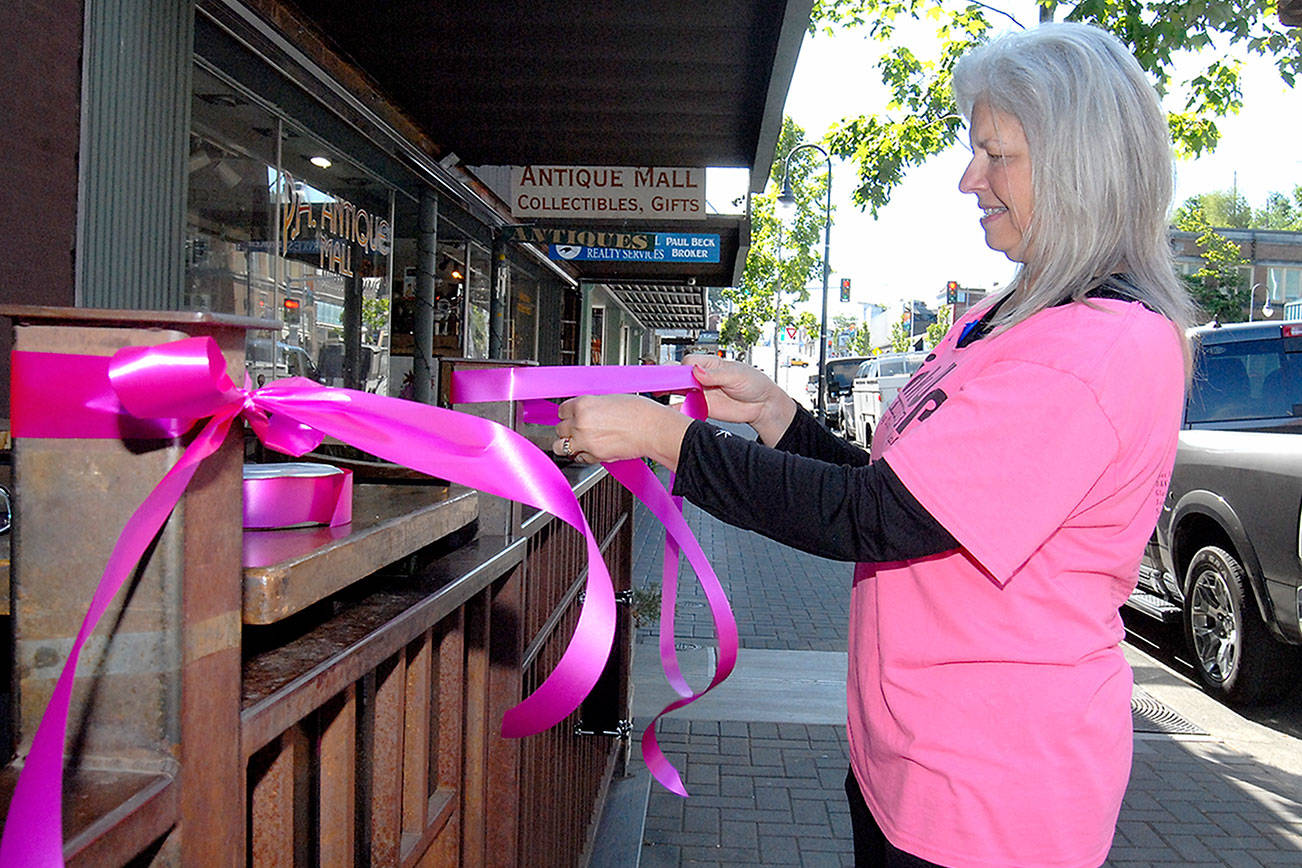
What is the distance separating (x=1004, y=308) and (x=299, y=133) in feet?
17.4

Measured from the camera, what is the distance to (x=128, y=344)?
799 mm

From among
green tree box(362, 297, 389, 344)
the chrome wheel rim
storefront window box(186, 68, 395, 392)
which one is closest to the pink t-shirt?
storefront window box(186, 68, 395, 392)

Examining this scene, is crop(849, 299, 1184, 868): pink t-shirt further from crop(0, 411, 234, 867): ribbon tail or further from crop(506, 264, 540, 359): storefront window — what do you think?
crop(506, 264, 540, 359): storefront window

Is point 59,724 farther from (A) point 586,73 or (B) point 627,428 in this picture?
(A) point 586,73

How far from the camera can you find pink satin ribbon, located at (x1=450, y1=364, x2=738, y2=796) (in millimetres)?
1727

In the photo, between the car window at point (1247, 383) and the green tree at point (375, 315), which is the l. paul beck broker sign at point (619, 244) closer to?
the green tree at point (375, 315)

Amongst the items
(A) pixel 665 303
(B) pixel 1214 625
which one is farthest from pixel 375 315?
(A) pixel 665 303

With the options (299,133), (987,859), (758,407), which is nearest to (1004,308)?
(758,407)

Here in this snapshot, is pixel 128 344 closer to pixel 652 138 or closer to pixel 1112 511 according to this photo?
pixel 1112 511

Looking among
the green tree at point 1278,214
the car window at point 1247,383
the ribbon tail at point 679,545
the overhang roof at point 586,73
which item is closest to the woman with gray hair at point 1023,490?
the ribbon tail at point 679,545

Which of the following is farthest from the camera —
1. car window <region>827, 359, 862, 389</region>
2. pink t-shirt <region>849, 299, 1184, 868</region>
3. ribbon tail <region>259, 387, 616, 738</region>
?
car window <region>827, 359, 862, 389</region>

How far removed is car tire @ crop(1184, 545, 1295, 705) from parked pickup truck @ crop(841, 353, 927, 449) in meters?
15.0

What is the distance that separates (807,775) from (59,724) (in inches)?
171

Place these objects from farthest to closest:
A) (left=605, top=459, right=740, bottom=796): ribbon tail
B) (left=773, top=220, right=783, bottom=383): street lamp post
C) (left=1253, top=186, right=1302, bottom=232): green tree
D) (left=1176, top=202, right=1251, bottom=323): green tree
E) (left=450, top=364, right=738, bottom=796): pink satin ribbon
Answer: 1. (left=1253, top=186, right=1302, bottom=232): green tree
2. (left=773, top=220, right=783, bottom=383): street lamp post
3. (left=1176, top=202, right=1251, bottom=323): green tree
4. (left=605, top=459, right=740, bottom=796): ribbon tail
5. (left=450, top=364, right=738, bottom=796): pink satin ribbon
